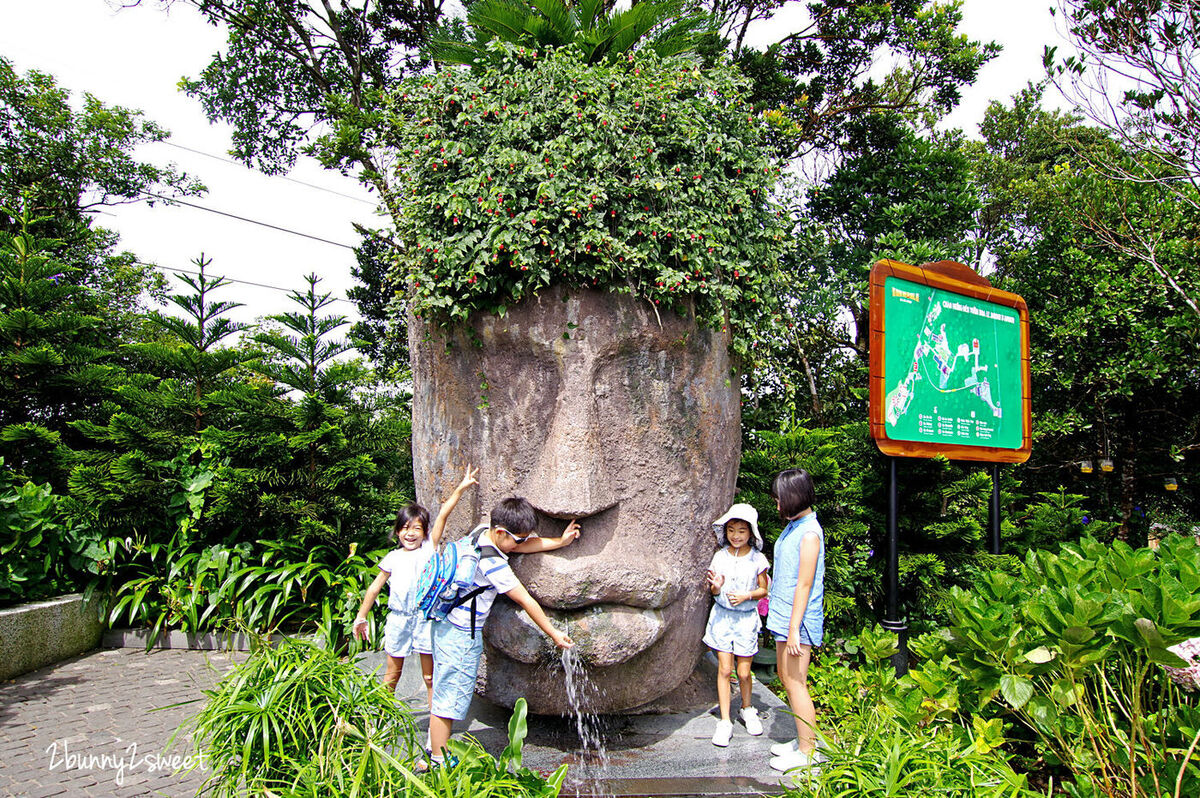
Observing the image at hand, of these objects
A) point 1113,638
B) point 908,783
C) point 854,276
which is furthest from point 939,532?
point 854,276

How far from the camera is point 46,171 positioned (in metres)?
11.0

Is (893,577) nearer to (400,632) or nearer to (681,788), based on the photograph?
(681,788)

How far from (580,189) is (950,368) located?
239cm

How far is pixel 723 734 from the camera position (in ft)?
11.0

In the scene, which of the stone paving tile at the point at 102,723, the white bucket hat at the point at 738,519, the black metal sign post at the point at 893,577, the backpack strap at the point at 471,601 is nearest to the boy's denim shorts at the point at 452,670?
the backpack strap at the point at 471,601

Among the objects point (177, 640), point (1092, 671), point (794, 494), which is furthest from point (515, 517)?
point (177, 640)

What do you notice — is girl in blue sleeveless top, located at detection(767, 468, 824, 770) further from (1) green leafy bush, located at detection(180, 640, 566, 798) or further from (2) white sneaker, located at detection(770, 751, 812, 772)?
(1) green leafy bush, located at detection(180, 640, 566, 798)

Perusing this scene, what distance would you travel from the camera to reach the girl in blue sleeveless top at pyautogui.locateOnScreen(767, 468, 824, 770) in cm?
310

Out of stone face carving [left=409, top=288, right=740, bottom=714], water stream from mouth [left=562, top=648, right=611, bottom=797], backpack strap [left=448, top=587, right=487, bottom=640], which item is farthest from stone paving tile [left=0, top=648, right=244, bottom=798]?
water stream from mouth [left=562, top=648, right=611, bottom=797]

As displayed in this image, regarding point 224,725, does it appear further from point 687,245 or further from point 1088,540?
point 1088,540

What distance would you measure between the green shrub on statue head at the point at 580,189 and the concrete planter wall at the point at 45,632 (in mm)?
3537

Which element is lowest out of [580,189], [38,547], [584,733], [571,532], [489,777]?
[584,733]

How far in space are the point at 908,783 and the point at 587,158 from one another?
2.86 metres

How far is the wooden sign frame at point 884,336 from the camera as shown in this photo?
3697mm
